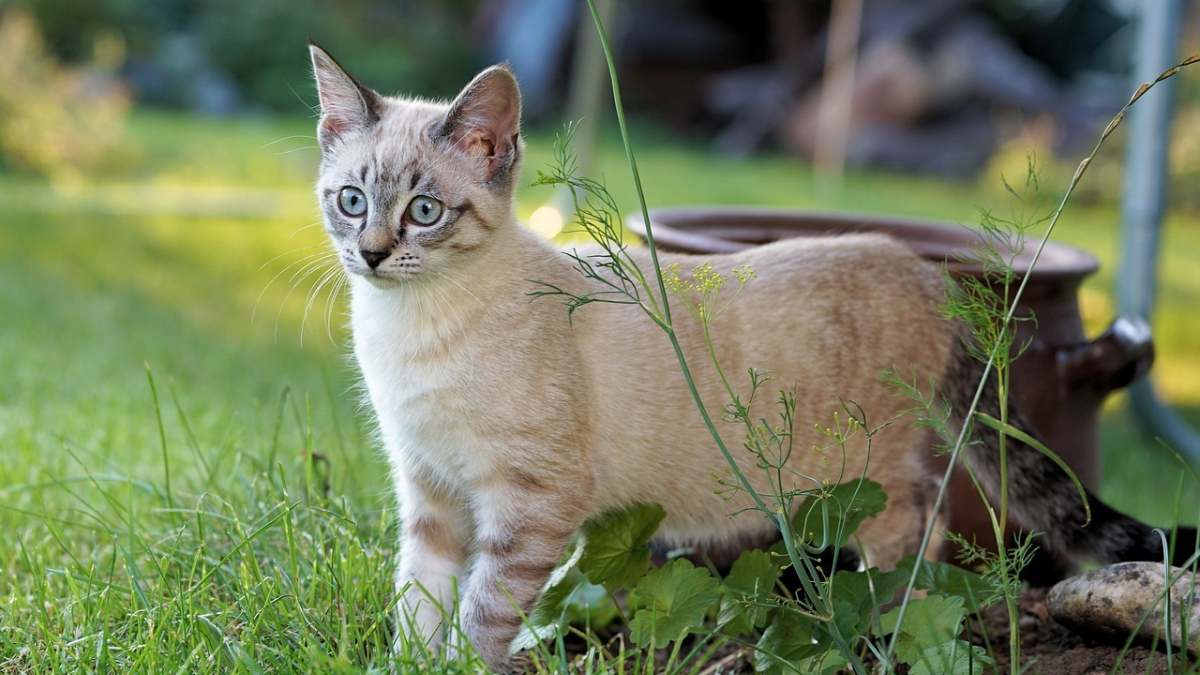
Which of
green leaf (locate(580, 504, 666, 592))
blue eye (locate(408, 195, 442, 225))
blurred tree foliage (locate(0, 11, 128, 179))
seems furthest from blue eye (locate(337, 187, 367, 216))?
blurred tree foliage (locate(0, 11, 128, 179))

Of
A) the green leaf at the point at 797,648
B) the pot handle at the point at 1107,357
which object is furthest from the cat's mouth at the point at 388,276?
the pot handle at the point at 1107,357

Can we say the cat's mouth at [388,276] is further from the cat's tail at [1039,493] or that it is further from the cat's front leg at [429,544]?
the cat's tail at [1039,493]

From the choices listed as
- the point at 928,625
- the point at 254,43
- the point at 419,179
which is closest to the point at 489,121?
the point at 419,179

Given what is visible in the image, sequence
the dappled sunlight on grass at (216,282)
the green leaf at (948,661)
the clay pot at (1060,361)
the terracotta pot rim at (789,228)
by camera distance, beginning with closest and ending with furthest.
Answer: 1. the green leaf at (948,661)
2. the clay pot at (1060,361)
3. the terracotta pot rim at (789,228)
4. the dappled sunlight on grass at (216,282)

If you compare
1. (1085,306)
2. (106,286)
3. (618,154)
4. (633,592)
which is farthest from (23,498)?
(618,154)

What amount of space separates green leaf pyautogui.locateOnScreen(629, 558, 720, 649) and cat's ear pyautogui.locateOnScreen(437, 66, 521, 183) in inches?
36.2

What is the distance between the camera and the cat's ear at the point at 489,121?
2.23 m

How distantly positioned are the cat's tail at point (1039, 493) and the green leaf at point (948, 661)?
57 cm

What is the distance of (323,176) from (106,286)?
4.31m

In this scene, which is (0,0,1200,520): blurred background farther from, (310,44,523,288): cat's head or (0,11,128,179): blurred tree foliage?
(310,44,523,288): cat's head

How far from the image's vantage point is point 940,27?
1202cm

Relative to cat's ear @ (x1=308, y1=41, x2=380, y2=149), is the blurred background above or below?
below

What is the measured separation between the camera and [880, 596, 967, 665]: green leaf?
198cm

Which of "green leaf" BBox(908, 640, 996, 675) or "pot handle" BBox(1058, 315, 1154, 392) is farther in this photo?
"pot handle" BBox(1058, 315, 1154, 392)
